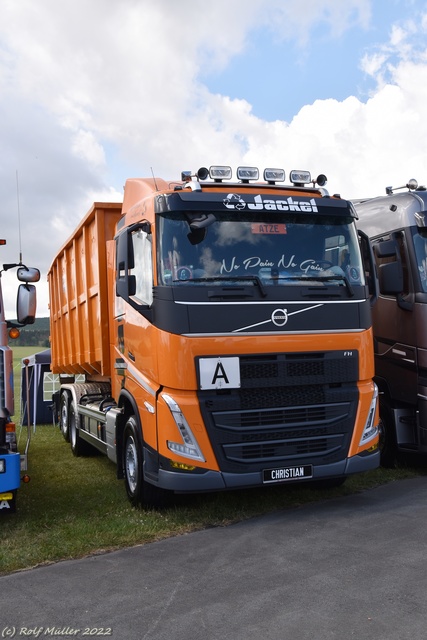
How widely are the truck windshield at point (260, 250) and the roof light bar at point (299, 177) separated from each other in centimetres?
61

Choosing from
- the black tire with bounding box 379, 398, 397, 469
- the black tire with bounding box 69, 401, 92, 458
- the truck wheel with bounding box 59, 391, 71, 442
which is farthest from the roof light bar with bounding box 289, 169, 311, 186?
the truck wheel with bounding box 59, 391, 71, 442

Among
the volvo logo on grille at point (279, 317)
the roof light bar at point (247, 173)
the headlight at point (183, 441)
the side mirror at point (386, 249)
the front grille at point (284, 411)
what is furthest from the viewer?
the side mirror at point (386, 249)

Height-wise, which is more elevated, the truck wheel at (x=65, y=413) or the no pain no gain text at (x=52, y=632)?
the truck wheel at (x=65, y=413)

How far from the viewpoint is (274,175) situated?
7207 mm

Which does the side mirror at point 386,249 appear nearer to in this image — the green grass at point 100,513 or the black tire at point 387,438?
the black tire at point 387,438

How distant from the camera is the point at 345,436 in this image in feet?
22.0

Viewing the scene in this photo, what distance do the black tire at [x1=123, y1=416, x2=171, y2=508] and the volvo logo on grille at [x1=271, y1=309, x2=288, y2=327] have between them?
1804mm

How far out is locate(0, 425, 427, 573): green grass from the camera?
19.0 feet

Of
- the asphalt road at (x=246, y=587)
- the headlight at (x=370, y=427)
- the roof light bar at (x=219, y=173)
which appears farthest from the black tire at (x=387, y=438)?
the roof light bar at (x=219, y=173)

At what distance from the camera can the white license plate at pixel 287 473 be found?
6.37m

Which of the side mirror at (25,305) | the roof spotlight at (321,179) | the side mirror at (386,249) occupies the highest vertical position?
the roof spotlight at (321,179)

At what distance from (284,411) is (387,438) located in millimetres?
2965

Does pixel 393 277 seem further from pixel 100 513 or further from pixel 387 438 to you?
pixel 100 513

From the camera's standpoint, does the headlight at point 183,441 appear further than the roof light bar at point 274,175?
No
